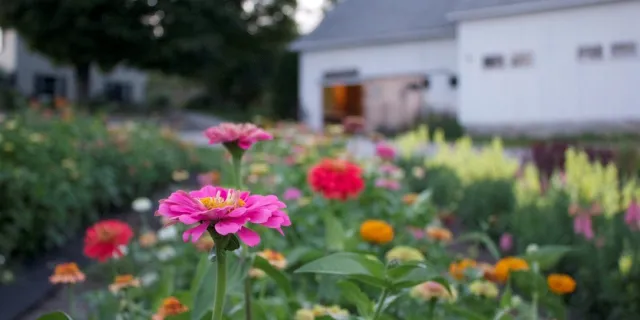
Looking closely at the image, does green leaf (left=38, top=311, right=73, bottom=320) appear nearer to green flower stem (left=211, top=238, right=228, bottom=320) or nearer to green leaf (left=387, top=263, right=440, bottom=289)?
green flower stem (left=211, top=238, right=228, bottom=320)

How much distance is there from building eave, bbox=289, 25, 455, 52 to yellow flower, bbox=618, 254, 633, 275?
14668 mm

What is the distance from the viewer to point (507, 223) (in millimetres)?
4285

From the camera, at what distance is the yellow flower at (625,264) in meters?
2.78

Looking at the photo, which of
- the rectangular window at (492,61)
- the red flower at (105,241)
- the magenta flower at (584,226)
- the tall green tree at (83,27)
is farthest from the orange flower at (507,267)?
the tall green tree at (83,27)

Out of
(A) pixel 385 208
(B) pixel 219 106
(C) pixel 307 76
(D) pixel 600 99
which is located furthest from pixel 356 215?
(B) pixel 219 106

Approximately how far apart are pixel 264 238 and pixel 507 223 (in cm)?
241

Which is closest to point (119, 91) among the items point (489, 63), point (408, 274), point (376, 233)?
point (489, 63)

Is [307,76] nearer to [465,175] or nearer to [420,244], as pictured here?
[465,175]

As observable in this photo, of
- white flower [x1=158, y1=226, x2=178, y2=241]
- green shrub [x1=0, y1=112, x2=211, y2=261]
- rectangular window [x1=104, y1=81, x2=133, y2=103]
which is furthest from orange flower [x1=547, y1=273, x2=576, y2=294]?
rectangular window [x1=104, y1=81, x2=133, y2=103]

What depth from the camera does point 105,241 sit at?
2.07 metres

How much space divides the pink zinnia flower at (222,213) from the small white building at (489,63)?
1449 cm

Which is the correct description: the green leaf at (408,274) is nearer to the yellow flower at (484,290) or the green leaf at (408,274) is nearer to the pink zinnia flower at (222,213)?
the pink zinnia flower at (222,213)

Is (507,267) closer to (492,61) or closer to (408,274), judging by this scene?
(408,274)

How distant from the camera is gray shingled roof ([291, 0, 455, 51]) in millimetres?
17516
